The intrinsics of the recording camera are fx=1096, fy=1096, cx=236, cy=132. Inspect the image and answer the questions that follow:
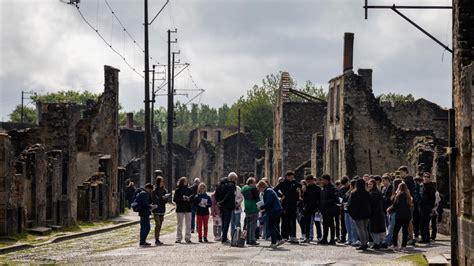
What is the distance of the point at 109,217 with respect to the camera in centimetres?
4522

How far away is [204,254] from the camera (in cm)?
2436

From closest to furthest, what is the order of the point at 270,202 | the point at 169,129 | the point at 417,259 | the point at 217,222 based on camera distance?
the point at 417,259
the point at 270,202
the point at 217,222
the point at 169,129

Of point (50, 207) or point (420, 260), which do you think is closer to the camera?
point (420, 260)

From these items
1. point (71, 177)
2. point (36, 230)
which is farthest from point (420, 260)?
point (71, 177)

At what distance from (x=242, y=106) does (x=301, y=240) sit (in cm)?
10365

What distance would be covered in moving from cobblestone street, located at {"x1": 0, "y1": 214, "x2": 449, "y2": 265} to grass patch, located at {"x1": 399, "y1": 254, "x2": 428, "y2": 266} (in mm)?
195

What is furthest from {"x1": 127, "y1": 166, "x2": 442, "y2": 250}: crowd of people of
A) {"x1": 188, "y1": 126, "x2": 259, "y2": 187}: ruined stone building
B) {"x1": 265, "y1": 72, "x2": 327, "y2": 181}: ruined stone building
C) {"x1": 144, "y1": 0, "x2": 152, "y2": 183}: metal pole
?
{"x1": 188, "y1": 126, "x2": 259, "y2": 187}: ruined stone building

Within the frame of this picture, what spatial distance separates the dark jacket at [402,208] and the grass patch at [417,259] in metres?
2.25

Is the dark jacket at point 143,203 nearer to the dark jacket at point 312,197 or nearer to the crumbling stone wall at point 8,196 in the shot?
the crumbling stone wall at point 8,196

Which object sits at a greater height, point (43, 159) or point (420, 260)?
point (43, 159)

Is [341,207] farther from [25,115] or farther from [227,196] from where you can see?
[25,115]

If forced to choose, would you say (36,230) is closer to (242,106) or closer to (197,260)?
(197,260)

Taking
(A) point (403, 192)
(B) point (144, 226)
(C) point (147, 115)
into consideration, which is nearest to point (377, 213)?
(A) point (403, 192)

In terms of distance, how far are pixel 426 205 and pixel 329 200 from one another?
2.45 m
